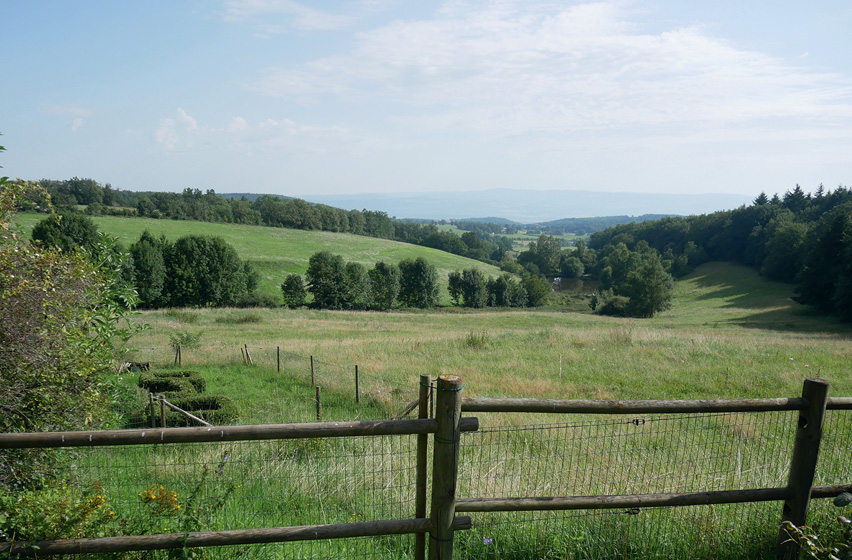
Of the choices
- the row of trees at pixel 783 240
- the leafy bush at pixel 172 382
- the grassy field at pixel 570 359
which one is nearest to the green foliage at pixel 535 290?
the row of trees at pixel 783 240

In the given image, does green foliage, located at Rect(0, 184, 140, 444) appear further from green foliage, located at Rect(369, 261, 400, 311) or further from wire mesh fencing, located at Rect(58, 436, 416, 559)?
green foliage, located at Rect(369, 261, 400, 311)

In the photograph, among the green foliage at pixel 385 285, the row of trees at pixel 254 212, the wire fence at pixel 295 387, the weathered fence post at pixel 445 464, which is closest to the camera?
the weathered fence post at pixel 445 464

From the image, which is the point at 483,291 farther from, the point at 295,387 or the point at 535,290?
the point at 295,387

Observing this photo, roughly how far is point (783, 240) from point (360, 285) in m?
57.5

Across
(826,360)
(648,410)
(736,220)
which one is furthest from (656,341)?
(736,220)

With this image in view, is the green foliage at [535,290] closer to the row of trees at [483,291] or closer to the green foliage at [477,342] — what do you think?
the row of trees at [483,291]

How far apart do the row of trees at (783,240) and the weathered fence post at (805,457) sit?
156ft

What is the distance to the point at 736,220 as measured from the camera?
9550cm

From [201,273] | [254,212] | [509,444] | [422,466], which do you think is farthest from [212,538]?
[254,212]

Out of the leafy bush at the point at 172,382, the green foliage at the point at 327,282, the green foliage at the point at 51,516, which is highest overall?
the green foliage at the point at 51,516

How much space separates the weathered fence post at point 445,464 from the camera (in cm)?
336

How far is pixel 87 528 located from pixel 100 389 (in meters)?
2.74

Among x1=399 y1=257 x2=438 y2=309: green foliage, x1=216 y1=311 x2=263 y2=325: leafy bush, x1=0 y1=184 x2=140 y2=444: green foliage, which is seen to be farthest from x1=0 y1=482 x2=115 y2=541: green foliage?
x1=399 y1=257 x2=438 y2=309: green foliage

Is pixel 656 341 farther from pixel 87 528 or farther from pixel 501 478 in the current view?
pixel 87 528
